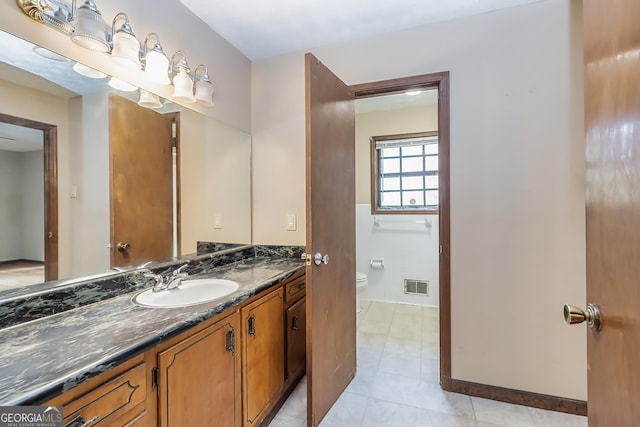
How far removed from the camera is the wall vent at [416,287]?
337 centimetres

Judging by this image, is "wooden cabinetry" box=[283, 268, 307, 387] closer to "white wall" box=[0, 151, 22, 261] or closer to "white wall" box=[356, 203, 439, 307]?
"white wall" box=[0, 151, 22, 261]

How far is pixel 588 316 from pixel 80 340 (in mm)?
1452

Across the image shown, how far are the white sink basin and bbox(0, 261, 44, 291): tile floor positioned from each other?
0.36 meters

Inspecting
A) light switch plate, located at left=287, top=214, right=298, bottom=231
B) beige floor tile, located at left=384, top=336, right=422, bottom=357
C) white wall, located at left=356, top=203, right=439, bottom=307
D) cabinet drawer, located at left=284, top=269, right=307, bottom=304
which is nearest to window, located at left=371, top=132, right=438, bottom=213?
white wall, located at left=356, top=203, right=439, bottom=307

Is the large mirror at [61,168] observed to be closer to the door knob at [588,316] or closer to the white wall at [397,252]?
the door knob at [588,316]

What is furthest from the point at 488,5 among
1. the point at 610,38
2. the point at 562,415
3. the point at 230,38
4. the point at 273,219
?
the point at 562,415

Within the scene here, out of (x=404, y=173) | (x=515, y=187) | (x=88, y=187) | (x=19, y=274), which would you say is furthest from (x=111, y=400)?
(x=404, y=173)

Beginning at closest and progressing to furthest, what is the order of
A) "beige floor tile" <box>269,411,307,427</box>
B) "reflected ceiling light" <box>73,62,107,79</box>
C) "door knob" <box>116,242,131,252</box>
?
1. "reflected ceiling light" <box>73,62,107,79</box>
2. "door knob" <box>116,242,131,252</box>
3. "beige floor tile" <box>269,411,307,427</box>

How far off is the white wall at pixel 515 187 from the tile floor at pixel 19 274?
2.16 meters

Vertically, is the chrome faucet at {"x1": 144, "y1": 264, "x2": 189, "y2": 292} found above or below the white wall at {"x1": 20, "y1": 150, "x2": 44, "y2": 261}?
below

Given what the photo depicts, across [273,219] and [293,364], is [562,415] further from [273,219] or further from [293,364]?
[273,219]

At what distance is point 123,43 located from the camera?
52.1 inches

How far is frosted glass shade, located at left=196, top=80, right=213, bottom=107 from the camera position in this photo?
1822 millimetres

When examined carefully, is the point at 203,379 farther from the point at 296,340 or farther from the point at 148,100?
the point at 148,100
